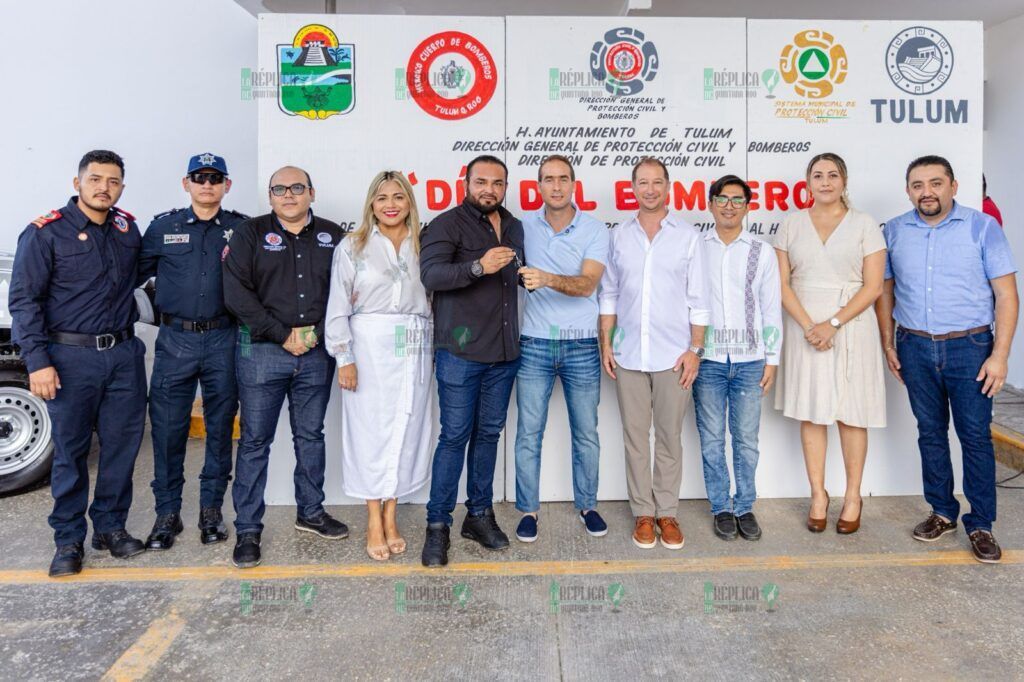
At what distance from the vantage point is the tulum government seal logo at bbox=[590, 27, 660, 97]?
13.5 feet

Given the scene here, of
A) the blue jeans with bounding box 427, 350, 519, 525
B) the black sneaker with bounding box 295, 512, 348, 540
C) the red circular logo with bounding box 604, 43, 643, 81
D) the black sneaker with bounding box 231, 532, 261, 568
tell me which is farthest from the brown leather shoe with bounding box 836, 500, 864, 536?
the black sneaker with bounding box 231, 532, 261, 568

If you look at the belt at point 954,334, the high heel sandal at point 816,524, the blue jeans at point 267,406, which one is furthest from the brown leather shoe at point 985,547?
the blue jeans at point 267,406

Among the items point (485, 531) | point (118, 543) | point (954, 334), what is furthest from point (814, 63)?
point (118, 543)

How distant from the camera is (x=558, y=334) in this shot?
3.56 m

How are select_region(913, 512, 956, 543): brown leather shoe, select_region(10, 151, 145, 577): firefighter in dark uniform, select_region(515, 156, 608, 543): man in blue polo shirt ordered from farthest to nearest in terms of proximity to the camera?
select_region(913, 512, 956, 543): brown leather shoe → select_region(515, 156, 608, 543): man in blue polo shirt → select_region(10, 151, 145, 577): firefighter in dark uniform

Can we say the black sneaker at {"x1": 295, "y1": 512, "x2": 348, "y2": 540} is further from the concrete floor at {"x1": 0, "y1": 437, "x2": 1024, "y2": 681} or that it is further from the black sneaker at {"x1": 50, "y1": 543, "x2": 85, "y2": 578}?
the black sneaker at {"x1": 50, "y1": 543, "x2": 85, "y2": 578}

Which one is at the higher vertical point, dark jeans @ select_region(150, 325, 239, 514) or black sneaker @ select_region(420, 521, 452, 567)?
dark jeans @ select_region(150, 325, 239, 514)

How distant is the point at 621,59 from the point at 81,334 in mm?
3108

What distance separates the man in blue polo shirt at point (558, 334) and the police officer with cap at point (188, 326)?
4.83 ft

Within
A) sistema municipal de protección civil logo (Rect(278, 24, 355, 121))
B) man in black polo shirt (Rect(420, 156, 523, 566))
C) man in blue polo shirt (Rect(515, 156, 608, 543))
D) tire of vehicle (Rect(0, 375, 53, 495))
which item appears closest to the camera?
man in black polo shirt (Rect(420, 156, 523, 566))

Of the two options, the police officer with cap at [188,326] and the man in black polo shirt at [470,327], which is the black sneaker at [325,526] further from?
the man in black polo shirt at [470,327]

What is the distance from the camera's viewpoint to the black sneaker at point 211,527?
367 centimetres

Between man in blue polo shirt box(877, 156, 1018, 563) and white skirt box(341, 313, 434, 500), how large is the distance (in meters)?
2.38

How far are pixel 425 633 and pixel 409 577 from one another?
0.51 meters
